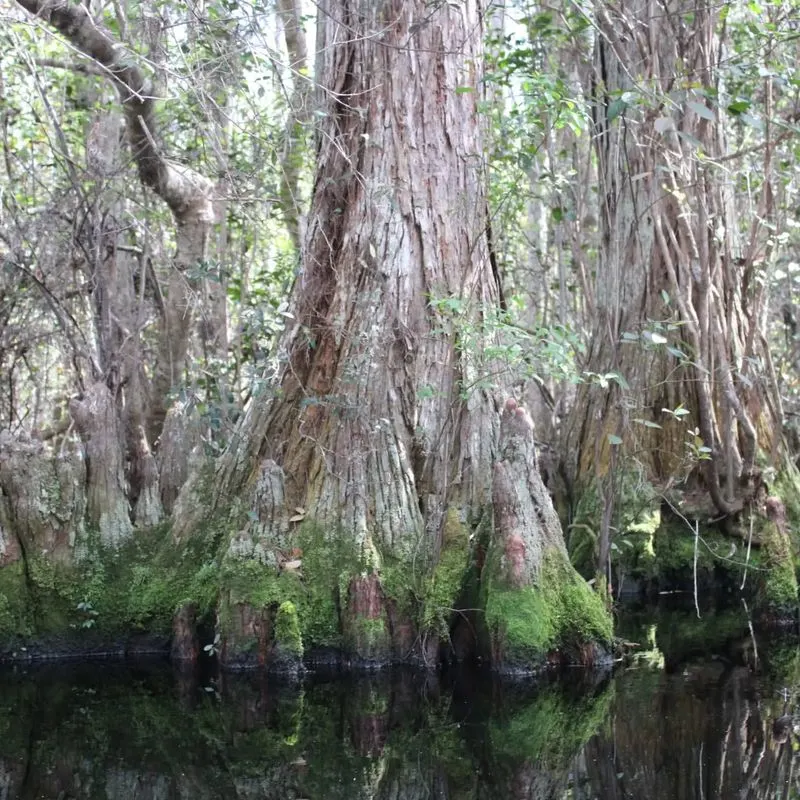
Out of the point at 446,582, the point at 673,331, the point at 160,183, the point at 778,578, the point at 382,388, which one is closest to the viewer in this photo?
the point at 446,582

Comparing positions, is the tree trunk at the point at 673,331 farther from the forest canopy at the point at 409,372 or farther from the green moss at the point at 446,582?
the green moss at the point at 446,582

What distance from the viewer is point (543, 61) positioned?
361 inches

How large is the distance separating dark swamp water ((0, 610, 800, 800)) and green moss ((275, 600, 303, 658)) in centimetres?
22

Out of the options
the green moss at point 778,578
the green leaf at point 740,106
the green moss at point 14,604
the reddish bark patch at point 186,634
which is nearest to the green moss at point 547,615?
the green moss at point 778,578

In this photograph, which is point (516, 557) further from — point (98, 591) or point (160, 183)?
point (160, 183)

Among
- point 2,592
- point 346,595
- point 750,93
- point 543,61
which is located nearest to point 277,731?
point 346,595

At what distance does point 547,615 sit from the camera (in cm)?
730

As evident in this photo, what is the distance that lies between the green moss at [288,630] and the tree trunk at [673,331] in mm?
2467

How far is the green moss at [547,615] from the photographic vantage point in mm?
7227

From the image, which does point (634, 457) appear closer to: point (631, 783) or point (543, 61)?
point (543, 61)

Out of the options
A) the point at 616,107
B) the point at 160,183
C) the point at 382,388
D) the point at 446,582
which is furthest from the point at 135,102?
the point at 616,107

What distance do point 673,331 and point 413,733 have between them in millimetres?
4353

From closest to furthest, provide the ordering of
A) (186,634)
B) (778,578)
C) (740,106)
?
(740,106)
(186,634)
(778,578)

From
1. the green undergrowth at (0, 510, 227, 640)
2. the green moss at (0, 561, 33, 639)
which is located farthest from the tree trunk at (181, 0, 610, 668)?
the green moss at (0, 561, 33, 639)
